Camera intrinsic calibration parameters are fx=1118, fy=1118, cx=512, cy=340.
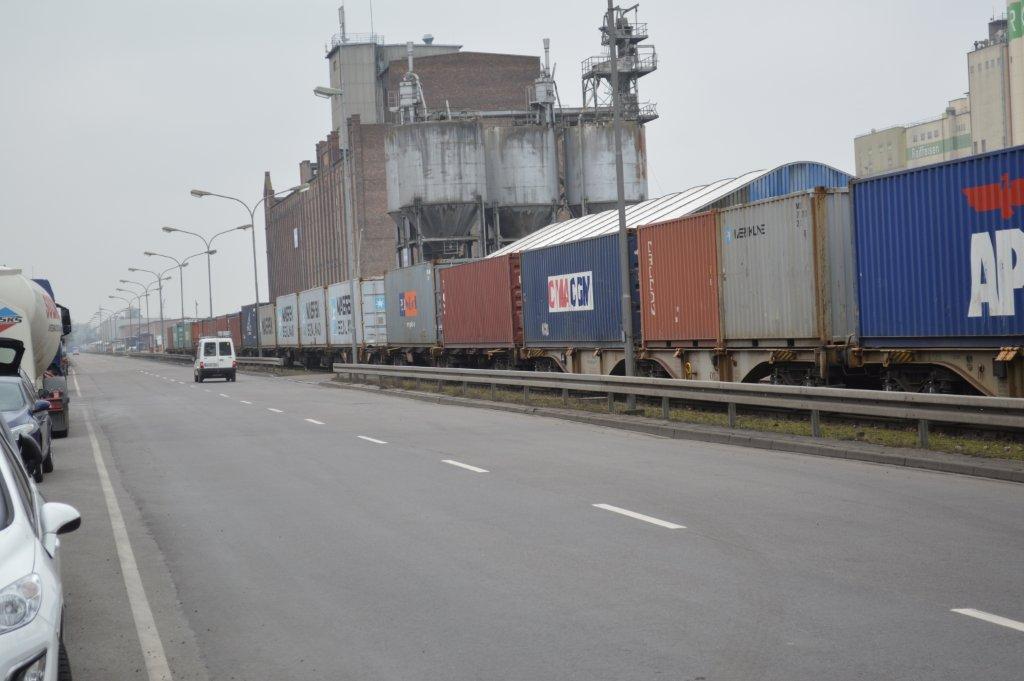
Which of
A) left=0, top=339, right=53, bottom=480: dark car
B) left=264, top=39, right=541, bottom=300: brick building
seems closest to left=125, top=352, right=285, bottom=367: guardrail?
left=264, top=39, right=541, bottom=300: brick building

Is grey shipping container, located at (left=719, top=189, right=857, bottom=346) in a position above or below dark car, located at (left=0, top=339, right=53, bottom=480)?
above

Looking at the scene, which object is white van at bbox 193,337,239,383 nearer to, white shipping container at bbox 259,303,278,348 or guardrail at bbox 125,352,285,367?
guardrail at bbox 125,352,285,367

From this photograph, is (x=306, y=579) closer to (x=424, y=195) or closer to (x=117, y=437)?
(x=117, y=437)

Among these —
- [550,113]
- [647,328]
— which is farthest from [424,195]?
[647,328]

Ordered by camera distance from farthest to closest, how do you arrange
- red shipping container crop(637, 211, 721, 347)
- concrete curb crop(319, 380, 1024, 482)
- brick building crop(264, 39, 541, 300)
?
brick building crop(264, 39, 541, 300), red shipping container crop(637, 211, 721, 347), concrete curb crop(319, 380, 1024, 482)

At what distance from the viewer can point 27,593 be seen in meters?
4.29

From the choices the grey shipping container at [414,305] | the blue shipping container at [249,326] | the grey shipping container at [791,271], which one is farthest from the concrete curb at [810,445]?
the blue shipping container at [249,326]

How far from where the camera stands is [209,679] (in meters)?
5.47

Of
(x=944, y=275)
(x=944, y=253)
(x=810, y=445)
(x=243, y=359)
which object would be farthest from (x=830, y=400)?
(x=243, y=359)

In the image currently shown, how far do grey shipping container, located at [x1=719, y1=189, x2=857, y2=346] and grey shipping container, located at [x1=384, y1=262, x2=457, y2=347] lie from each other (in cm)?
1853

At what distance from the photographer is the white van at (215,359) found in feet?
159

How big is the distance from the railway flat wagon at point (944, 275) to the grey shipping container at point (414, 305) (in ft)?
73.5

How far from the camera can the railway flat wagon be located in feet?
47.8

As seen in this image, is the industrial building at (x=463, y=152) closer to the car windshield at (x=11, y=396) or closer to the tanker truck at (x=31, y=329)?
the tanker truck at (x=31, y=329)
